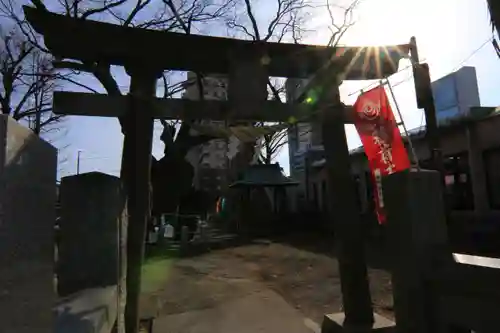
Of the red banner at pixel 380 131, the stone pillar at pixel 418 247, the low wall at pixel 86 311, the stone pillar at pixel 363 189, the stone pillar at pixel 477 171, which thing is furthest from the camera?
the stone pillar at pixel 363 189

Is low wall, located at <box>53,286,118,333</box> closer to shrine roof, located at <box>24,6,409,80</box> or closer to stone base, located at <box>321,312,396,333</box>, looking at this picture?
stone base, located at <box>321,312,396,333</box>

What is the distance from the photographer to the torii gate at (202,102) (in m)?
5.12

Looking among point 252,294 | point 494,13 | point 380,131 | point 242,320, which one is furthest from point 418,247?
point 252,294

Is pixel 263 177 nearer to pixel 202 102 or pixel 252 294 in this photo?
pixel 252 294

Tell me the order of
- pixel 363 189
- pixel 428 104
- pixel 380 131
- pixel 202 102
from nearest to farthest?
pixel 202 102, pixel 380 131, pixel 428 104, pixel 363 189

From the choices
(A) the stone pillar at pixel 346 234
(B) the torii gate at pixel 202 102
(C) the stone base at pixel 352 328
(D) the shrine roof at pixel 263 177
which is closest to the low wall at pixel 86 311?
(B) the torii gate at pixel 202 102

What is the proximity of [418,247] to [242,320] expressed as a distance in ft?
16.4

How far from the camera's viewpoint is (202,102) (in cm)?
543

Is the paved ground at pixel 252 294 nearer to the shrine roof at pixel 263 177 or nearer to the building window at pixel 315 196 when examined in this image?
the shrine roof at pixel 263 177

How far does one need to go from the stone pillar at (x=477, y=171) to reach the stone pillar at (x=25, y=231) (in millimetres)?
14282

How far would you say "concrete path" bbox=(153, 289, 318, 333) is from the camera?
6.82 metres

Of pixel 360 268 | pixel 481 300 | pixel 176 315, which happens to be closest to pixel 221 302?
pixel 176 315

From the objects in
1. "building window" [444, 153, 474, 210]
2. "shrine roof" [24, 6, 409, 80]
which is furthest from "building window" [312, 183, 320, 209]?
"shrine roof" [24, 6, 409, 80]

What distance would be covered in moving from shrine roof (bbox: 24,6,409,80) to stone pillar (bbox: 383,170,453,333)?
3024mm
